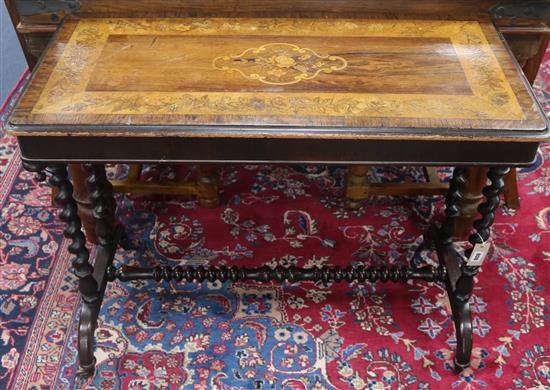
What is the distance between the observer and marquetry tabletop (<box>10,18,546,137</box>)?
4.31ft

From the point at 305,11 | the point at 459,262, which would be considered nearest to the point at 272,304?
the point at 459,262

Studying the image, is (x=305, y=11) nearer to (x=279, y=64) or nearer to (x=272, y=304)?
(x=279, y=64)

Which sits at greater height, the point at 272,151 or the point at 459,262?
the point at 272,151

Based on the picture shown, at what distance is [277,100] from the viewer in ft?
4.50

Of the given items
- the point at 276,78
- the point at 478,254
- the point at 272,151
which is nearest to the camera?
the point at 272,151

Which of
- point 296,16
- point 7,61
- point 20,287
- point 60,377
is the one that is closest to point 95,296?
point 60,377

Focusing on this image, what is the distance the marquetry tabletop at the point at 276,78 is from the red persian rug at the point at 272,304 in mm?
839

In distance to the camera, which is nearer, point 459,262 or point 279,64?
point 279,64

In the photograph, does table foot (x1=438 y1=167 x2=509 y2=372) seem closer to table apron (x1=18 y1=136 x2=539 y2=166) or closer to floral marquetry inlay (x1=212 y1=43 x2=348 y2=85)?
table apron (x1=18 y1=136 x2=539 y2=166)

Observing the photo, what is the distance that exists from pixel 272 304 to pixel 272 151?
0.81m

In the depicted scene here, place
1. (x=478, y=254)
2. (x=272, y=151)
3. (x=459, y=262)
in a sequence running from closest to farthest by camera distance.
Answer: (x=272, y=151) → (x=478, y=254) → (x=459, y=262)

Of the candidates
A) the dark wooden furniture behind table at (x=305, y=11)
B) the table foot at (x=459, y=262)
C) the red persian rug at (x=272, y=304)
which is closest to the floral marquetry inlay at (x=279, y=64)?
the dark wooden furniture behind table at (x=305, y=11)

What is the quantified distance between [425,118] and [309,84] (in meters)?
0.30

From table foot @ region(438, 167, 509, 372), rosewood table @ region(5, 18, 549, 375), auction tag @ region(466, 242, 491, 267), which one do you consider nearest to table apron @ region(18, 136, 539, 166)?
rosewood table @ region(5, 18, 549, 375)
